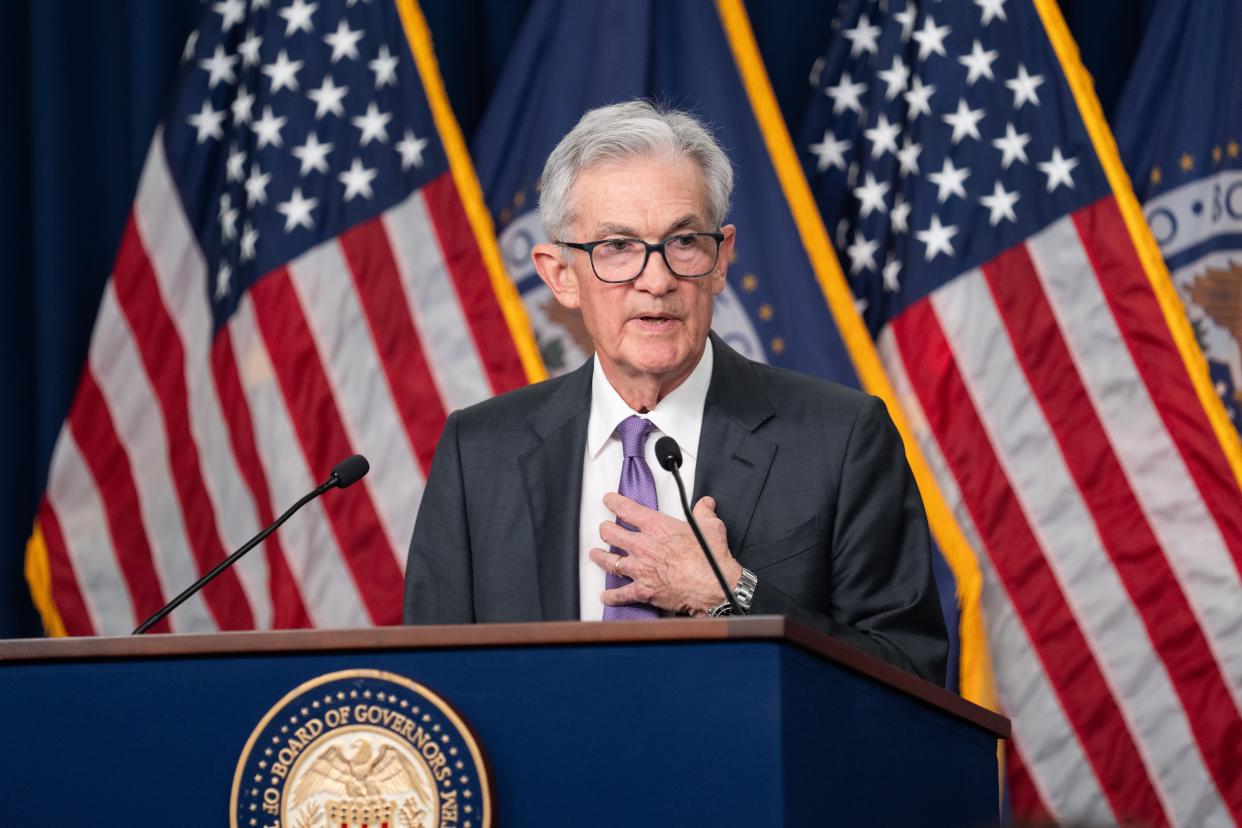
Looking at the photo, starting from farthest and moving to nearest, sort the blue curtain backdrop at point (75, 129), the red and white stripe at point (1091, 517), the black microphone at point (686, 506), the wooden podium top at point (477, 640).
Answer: the blue curtain backdrop at point (75, 129) → the red and white stripe at point (1091, 517) → the black microphone at point (686, 506) → the wooden podium top at point (477, 640)

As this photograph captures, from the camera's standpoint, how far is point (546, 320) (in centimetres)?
409

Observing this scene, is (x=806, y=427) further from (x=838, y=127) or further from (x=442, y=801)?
(x=838, y=127)

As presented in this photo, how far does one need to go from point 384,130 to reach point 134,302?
2.67ft

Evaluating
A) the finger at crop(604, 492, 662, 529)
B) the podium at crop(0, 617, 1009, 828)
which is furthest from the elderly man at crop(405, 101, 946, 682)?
the podium at crop(0, 617, 1009, 828)

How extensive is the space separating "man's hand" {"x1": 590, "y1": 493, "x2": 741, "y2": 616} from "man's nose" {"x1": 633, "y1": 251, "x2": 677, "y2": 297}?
371mm

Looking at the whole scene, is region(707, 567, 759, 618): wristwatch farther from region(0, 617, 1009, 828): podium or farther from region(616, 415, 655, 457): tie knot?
region(616, 415, 655, 457): tie knot

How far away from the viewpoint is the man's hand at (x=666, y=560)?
1.97 m

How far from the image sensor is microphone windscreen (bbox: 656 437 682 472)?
6.21 feet

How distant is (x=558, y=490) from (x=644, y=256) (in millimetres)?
370

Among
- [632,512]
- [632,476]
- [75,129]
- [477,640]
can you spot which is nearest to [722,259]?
[632,476]

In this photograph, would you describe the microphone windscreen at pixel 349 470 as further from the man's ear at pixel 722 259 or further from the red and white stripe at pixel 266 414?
the red and white stripe at pixel 266 414

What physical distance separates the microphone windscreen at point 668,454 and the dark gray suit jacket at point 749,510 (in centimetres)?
35

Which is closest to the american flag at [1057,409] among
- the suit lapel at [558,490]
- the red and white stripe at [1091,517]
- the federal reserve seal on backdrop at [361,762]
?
the red and white stripe at [1091,517]

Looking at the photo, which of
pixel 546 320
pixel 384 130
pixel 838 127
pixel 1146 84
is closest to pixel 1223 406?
pixel 1146 84
